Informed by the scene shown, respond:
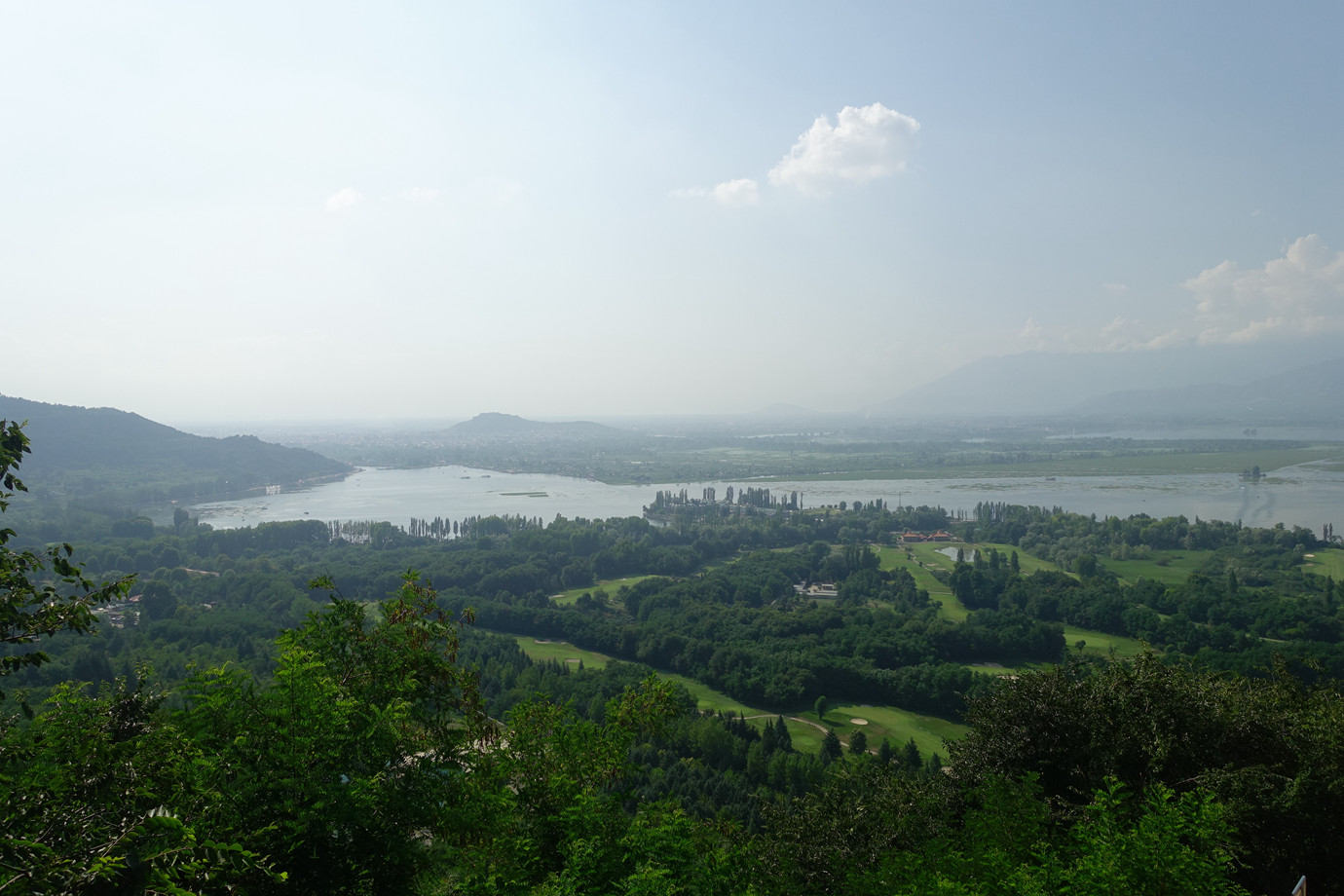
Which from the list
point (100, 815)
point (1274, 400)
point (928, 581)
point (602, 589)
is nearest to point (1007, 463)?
point (928, 581)

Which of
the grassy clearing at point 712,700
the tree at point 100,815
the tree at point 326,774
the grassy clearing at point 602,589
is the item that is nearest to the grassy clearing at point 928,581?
the grassy clearing at point 712,700

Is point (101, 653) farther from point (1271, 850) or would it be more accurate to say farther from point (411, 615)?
point (1271, 850)

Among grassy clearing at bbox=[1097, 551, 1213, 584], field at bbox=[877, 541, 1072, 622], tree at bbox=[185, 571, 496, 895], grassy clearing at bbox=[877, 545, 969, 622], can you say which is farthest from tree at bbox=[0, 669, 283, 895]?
grassy clearing at bbox=[1097, 551, 1213, 584]

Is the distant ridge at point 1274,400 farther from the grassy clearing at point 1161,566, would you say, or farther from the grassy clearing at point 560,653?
the grassy clearing at point 560,653

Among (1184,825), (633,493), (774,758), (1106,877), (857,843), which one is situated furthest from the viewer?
(633,493)

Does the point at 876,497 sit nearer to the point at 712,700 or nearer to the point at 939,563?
the point at 939,563

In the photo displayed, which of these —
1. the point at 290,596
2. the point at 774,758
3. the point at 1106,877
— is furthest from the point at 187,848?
the point at 290,596
